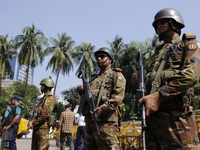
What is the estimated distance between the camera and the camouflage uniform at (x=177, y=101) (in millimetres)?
2334

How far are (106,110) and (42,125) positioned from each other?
2463 mm

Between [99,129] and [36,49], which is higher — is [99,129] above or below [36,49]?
below

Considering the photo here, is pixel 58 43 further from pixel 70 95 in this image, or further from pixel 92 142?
pixel 92 142

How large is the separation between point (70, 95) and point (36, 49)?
11.2 meters

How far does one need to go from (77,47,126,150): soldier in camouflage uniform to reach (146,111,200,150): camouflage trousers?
1461mm

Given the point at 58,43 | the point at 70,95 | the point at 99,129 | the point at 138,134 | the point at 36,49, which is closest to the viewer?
the point at 99,129

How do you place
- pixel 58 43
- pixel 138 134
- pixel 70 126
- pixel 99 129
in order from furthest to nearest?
1. pixel 58 43
2. pixel 70 126
3. pixel 138 134
4. pixel 99 129

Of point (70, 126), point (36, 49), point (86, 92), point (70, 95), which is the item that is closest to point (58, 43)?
point (36, 49)

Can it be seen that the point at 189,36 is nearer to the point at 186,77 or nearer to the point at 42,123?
the point at 186,77

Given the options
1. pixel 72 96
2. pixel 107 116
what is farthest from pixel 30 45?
pixel 107 116

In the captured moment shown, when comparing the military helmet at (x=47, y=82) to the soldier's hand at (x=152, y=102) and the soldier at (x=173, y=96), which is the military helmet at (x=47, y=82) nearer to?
the soldier at (x=173, y=96)

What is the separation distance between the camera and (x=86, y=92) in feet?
13.6

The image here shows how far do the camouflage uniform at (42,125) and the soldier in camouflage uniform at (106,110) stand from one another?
1.88 m

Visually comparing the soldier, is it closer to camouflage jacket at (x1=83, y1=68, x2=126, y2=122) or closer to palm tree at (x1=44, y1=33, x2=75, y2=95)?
camouflage jacket at (x1=83, y1=68, x2=126, y2=122)
